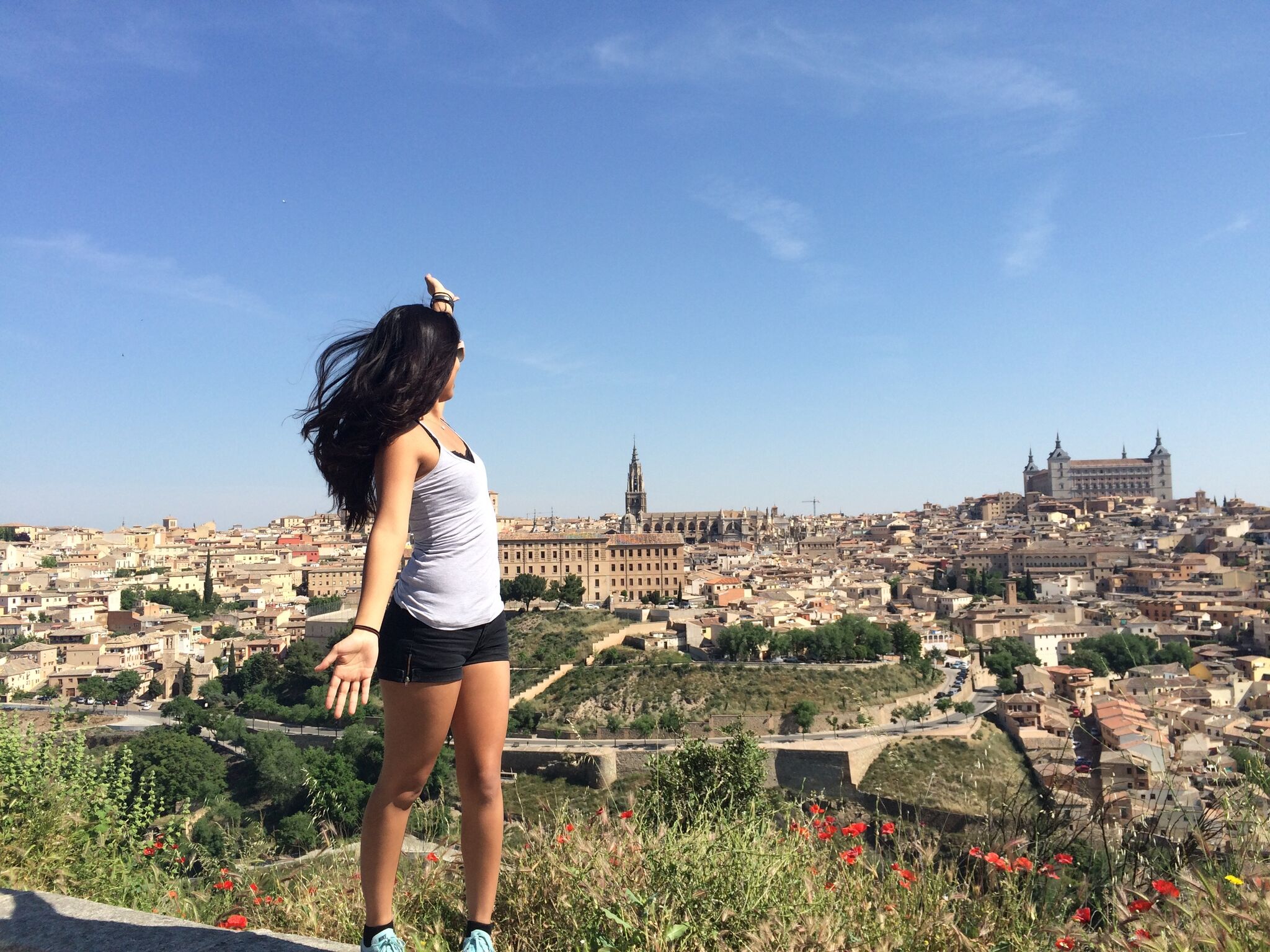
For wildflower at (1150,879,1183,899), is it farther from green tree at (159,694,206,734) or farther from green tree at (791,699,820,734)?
green tree at (159,694,206,734)

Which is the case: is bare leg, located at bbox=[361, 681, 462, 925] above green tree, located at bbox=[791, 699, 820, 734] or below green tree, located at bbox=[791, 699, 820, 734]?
above

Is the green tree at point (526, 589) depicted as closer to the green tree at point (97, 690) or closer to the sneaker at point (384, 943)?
the green tree at point (97, 690)

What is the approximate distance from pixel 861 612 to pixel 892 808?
2253 cm

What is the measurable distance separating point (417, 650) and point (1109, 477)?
100m

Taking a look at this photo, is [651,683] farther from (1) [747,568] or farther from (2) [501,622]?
(1) [747,568]

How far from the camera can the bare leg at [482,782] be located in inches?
77.7

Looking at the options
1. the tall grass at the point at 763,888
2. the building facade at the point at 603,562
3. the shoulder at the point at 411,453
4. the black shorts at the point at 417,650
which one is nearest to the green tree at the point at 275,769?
the tall grass at the point at 763,888

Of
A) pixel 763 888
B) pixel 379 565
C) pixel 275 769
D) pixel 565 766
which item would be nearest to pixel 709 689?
pixel 565 766

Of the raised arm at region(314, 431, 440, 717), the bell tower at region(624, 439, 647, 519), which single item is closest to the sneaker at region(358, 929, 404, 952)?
the raised arm at region(314, 431, 440, 717)

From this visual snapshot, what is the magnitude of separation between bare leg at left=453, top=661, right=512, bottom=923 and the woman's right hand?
0.33 m

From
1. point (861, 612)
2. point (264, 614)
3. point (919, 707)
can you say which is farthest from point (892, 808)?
point (264, 614)

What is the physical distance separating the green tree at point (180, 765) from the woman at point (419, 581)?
18.3 m

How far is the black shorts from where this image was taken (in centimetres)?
184

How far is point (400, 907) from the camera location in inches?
92.2
